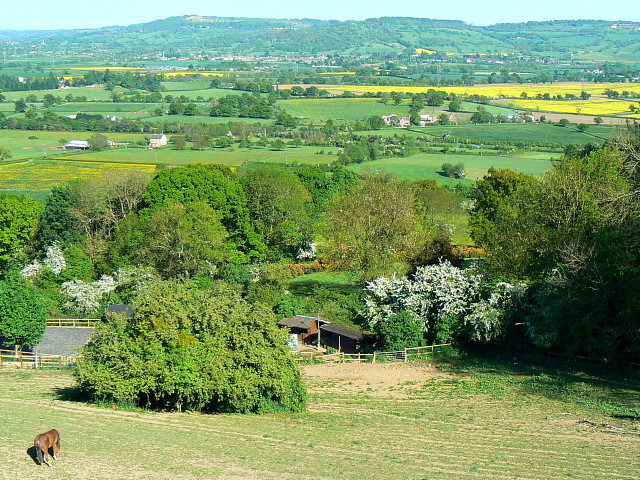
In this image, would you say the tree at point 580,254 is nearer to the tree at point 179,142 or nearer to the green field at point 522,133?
the green field at point 522,133

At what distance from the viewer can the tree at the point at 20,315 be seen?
32.6 m

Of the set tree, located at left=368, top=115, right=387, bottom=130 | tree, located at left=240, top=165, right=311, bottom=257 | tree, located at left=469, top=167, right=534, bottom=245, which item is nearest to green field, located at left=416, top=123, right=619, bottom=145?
tree, located at left=368, top=115, right=387, bottom=130

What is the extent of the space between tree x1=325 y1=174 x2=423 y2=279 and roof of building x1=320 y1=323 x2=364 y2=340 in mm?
4803

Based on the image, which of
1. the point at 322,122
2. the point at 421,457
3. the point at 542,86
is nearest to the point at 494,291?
the point at 421,457

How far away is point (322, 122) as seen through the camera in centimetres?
12588

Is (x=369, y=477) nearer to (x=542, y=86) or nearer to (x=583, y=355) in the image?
(x=583, y=355)

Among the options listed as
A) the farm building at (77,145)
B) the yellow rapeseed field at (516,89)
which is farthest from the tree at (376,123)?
the farm building at (77,145)

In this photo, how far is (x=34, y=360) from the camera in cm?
3130

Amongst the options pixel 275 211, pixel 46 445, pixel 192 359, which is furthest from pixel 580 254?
pixel 275 211

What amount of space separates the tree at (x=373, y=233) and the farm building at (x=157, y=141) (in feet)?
202

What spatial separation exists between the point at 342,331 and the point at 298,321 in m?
2.62

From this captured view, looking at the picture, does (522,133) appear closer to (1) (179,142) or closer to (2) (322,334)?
(1) (179,142)

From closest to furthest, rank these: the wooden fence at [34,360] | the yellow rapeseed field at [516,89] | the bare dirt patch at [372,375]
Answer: the bare dirt patch at [372,375] < the wooden fence at [34,360] < the yellow rapeseed field at [516,89]

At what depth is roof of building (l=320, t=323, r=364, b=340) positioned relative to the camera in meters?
35.2
